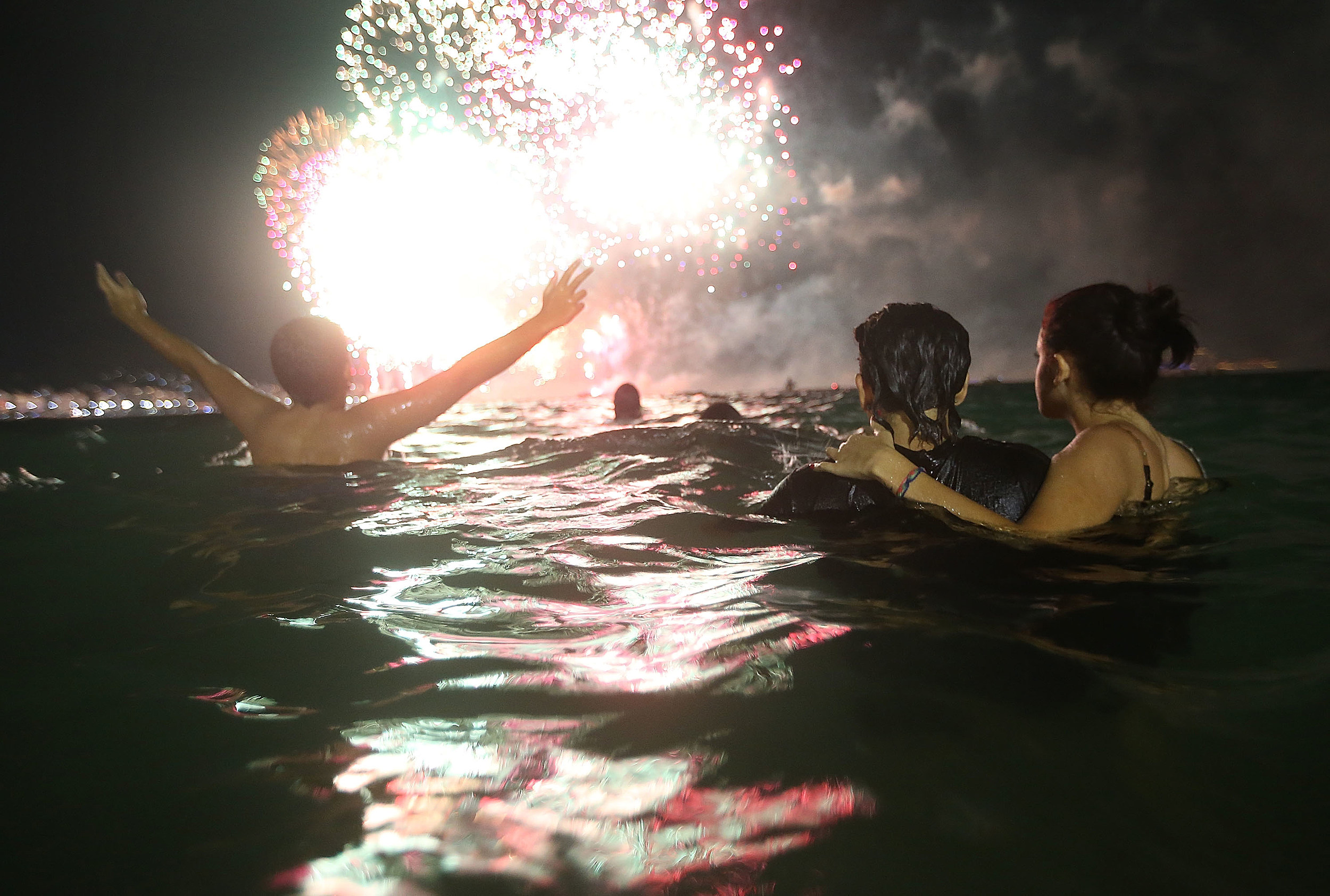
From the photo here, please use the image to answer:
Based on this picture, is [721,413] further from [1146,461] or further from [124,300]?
[1146,461]

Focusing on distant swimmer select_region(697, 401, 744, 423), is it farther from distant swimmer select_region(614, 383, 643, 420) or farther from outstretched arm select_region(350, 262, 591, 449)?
outstretched arm select_region(350, 262, 591, 449)

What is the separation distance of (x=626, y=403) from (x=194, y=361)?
28.7 feet

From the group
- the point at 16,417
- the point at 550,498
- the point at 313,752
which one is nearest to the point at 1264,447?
the point at 550,498

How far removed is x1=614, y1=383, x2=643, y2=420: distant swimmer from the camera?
13.5 meters

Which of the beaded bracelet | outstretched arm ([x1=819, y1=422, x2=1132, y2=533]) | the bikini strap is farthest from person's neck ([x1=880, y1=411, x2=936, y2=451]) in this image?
the bikini strap

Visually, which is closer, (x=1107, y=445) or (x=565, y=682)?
(x=565, y=682)

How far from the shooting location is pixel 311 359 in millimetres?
5262

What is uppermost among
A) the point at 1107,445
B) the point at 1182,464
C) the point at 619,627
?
the point at 1107,445

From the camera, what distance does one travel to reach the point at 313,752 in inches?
67.3

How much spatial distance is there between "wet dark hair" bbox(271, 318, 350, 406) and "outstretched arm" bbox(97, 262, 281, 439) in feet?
1.08

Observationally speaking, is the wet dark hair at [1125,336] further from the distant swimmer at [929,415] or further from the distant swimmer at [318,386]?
the distant swimmer at [318,386]

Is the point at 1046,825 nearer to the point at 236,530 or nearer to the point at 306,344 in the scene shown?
the point at 236,530

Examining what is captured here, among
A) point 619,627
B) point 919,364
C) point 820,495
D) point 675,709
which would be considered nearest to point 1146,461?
point 919,364

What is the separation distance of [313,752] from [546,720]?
1.85 feet
